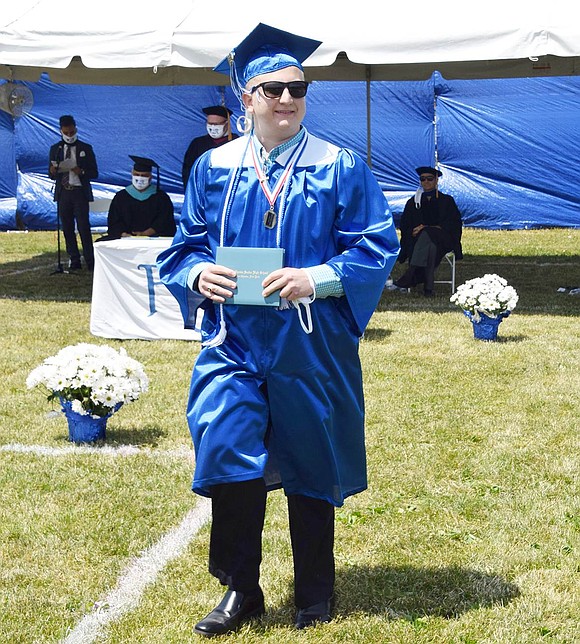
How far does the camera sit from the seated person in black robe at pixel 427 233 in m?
11.2

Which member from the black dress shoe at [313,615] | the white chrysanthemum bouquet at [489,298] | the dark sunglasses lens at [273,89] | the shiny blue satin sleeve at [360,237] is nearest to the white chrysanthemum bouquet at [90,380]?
the black dress shoe at [313,615]

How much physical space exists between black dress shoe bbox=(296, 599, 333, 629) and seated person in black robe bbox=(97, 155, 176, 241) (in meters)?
8.09

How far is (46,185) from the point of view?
18906 millimetres

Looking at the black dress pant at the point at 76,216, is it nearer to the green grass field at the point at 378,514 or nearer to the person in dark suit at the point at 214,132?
the person in dark suit at the point at 214,132

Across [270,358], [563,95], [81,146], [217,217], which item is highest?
[563,95]

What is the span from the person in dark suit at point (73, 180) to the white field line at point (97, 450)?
25.1 feet

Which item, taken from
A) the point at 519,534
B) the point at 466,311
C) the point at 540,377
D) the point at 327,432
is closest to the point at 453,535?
the point at 519,534

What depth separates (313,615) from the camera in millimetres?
3480

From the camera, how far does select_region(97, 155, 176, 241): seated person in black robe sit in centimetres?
1122

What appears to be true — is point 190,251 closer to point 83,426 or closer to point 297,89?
point 297,89

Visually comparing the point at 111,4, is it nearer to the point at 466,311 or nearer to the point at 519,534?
the point at 466,311

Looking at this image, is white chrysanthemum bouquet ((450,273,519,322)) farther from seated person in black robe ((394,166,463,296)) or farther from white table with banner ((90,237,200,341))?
seated person in black robe ((394,166,463,296))

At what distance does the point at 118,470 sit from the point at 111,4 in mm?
6442

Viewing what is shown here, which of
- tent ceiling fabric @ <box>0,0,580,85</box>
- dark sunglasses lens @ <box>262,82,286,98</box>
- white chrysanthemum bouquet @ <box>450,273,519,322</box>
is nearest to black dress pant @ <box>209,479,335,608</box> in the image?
dark sunglasses lens @ <box>262,82,286,98</box>
